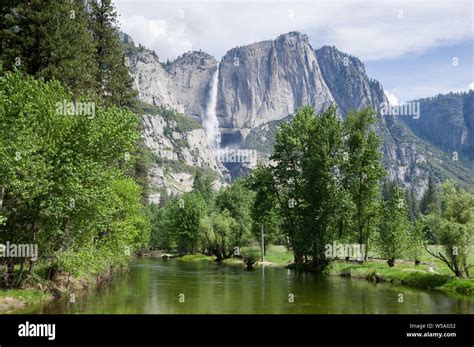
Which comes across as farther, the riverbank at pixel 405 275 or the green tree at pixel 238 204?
the green tree at pixel 238 204

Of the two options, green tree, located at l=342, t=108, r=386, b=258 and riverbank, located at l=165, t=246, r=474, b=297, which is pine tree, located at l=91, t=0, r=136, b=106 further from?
riverbank, located at l=165, t=246, r=474, b=297

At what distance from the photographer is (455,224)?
3925cm

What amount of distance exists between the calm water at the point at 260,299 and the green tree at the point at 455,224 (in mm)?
4229

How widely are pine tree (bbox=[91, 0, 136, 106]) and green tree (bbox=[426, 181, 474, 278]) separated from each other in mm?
41759

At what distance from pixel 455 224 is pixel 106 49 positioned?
157ft

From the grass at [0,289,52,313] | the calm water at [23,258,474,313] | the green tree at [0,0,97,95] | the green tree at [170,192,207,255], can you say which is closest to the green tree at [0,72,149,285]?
the grass at [0,289,52,313]

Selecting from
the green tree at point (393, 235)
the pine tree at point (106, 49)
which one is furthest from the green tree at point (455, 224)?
the pine tree at point (106, 49)

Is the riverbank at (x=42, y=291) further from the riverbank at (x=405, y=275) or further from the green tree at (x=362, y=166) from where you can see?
the green tree at (x=362, y=166)

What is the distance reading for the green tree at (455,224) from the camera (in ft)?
128

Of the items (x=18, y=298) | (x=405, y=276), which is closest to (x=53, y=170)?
(x=18, y=298)

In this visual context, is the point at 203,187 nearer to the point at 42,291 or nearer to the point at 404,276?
the point at 404,276
